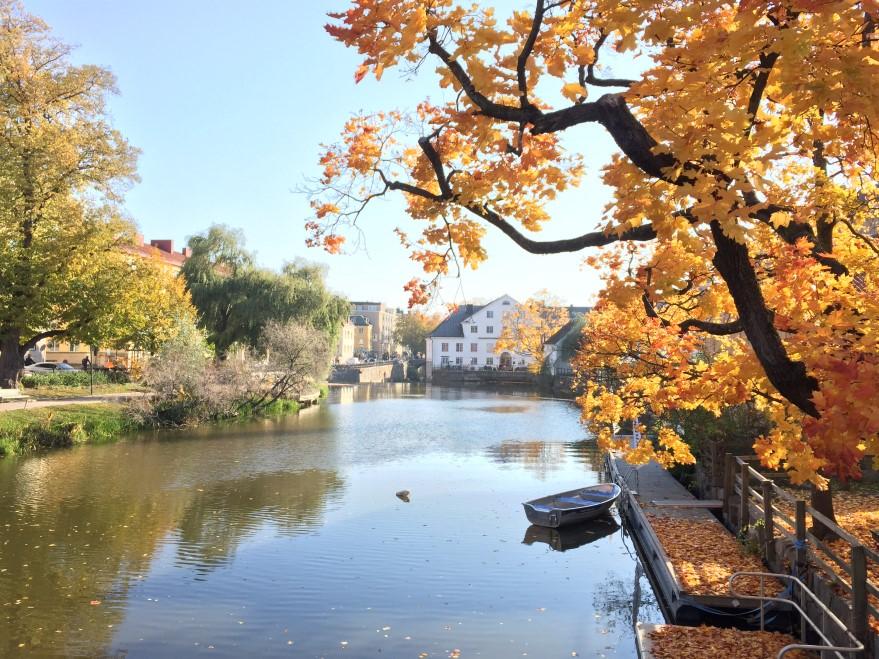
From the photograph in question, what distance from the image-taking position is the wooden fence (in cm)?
648

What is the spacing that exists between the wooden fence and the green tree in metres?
30.4

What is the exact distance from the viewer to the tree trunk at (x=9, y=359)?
89.3 feet

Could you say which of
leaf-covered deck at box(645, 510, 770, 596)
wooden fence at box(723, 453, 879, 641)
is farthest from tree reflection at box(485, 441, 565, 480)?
wooden fence at box(723, 453, 879, 641)

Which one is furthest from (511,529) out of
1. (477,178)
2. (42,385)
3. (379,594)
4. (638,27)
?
(42,385)

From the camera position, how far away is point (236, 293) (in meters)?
40.0

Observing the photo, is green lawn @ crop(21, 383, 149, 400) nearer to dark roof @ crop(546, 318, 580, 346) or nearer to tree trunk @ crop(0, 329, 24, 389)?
tree trunk @ crop(0, 329, 24, 389)

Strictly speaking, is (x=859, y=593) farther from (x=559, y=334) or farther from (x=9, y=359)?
(x=559, y=334)

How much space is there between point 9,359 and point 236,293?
13.9m

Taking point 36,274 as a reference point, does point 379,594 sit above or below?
below

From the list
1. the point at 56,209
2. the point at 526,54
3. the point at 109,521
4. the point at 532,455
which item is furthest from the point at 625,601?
the point at 56,209

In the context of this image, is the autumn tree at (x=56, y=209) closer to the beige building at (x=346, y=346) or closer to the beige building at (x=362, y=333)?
the beige building at (x=346, y=346)

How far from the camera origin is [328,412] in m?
39.8

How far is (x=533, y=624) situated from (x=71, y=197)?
25.4 metres

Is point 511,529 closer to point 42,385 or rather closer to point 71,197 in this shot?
point 71,197
